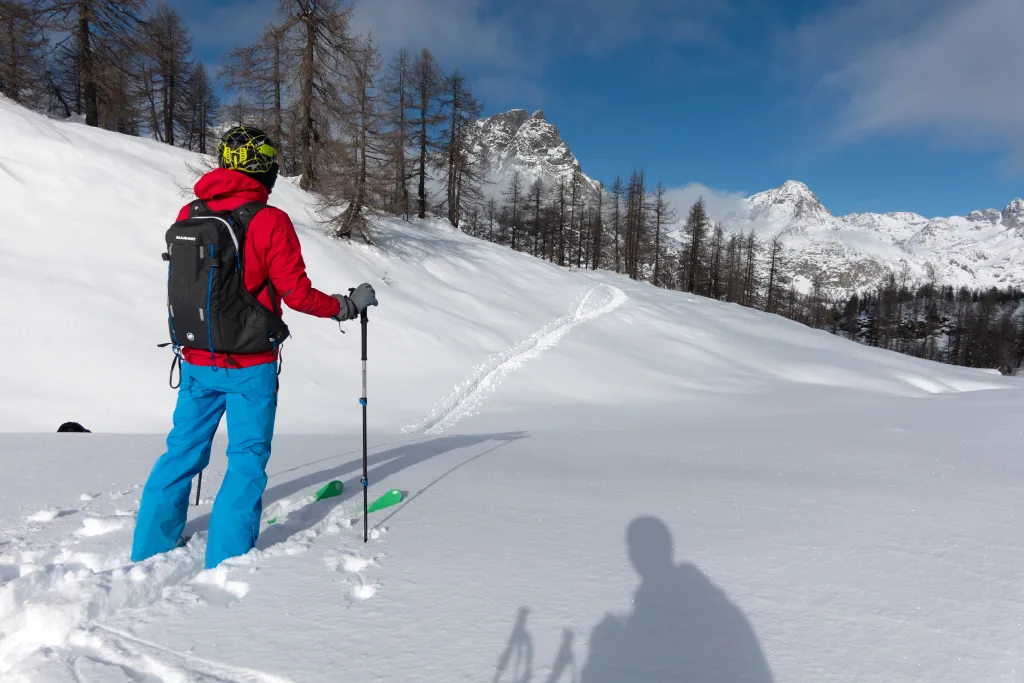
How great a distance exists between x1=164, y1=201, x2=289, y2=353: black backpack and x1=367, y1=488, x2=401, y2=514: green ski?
1358mm

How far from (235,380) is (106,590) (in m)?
1.02

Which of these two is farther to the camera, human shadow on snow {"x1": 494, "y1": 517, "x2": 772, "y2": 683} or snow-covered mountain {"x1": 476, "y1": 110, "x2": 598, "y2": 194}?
snow-covered mountain {"x1": 476, "y1": 110, "x2": 598, "y2": 194}

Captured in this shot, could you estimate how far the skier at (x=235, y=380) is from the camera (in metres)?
2.54

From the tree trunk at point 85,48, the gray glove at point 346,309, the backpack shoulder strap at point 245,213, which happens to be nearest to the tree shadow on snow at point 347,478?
the gray glove at point 346,309

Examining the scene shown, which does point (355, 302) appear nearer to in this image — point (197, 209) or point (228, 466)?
point (197, 209)

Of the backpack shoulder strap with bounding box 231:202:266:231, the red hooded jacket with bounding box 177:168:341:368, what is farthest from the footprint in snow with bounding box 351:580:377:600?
the backpack shoulder strap with bounding box 231:202:266:231

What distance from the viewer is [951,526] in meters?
2.85

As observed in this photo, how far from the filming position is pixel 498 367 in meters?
12.9

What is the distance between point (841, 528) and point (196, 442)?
365 centimetres

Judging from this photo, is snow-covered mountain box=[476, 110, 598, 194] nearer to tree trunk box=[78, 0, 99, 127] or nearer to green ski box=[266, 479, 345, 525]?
tree trunk box=[78, 0, 99, 127]

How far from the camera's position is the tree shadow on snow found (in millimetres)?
3014

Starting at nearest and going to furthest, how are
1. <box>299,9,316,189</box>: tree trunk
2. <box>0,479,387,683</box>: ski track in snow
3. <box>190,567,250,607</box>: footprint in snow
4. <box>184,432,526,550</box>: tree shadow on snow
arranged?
1. <box>0,479,387,683</box>: ski track in snow
2. <box>190,567,250,607</box>: footprint in snow
3. <box>184,432,526,550</box>: tree shadow on snow
4. <box>299,9,316,189</box>: tree trunk

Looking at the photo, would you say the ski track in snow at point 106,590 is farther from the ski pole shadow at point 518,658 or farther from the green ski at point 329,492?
the ski pole shadow at point 518,658

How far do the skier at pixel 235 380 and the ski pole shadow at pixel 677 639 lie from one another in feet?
6.18
